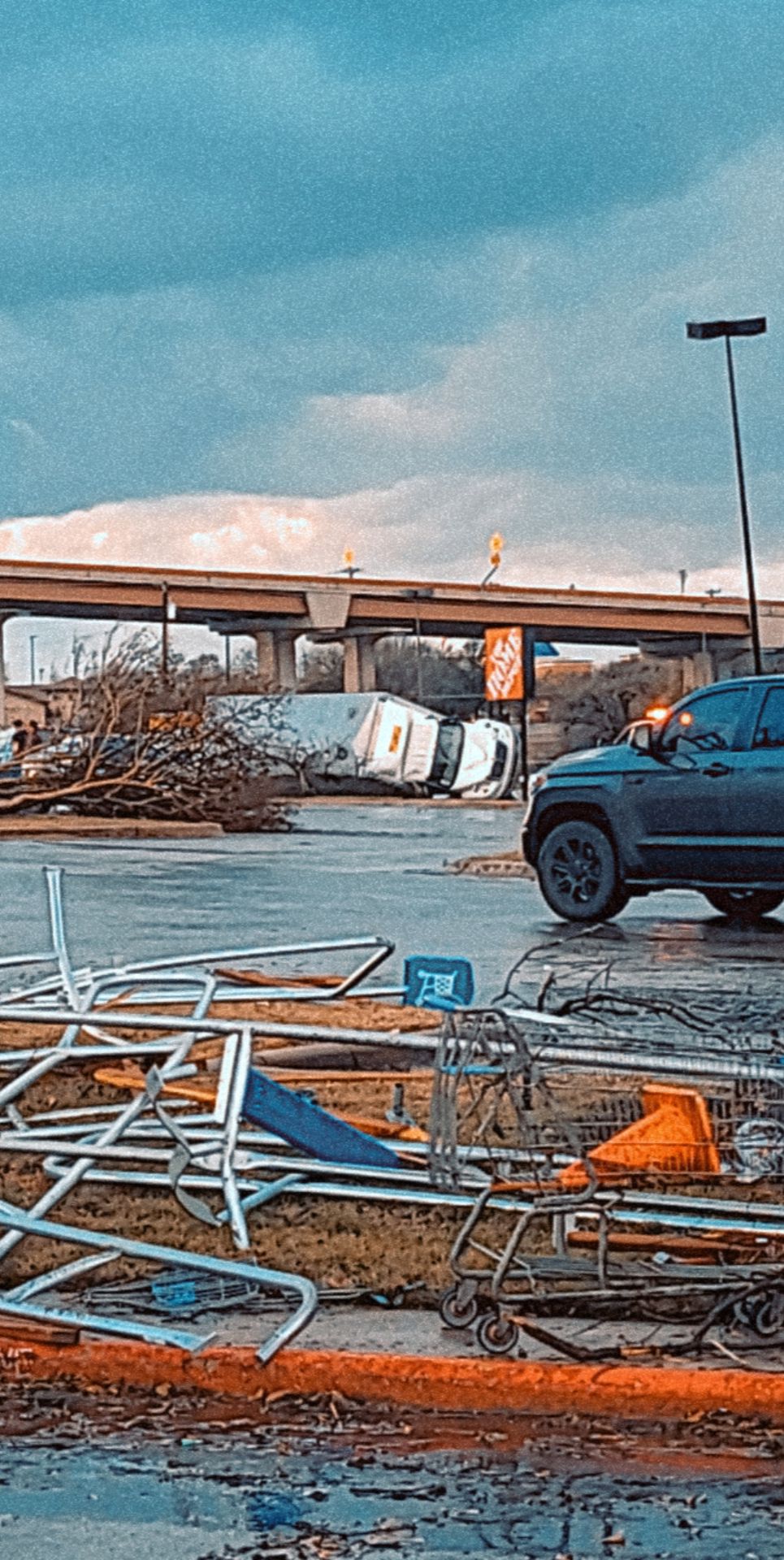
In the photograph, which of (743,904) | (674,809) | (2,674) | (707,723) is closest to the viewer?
(674,809)

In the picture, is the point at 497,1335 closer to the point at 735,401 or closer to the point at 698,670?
the point at 735,401

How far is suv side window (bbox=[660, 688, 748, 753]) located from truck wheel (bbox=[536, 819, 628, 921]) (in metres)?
1.03

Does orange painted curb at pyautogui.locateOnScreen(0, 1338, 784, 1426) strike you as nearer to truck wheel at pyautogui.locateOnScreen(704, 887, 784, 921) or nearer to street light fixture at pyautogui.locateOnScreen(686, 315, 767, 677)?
truck wheel at pyautogui.locateOnScreen(704, 887, 784, 921)

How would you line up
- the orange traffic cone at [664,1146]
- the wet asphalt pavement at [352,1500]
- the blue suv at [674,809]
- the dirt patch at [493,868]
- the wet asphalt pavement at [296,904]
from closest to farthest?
the wet asphalt pavement at [352,1500]
the orange traffic cone at [664,1146]
the wet asphalt pavement at [296,904]
the blue suv at [674,809]
the dirt patch at [493,868]

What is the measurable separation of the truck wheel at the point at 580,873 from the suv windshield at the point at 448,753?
41517 millimetres

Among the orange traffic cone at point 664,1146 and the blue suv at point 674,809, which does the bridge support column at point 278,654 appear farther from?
the orange traffic cone at point 664,1146

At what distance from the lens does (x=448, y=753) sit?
2411 inches

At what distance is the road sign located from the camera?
161 feet

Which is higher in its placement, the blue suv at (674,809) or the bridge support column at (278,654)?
the bridge support column at (278,654)

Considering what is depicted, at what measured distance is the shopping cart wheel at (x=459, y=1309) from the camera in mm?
6086

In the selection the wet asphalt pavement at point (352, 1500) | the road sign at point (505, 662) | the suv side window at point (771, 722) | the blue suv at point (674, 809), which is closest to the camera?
the wet asphalt pavement at point (352, 1500)

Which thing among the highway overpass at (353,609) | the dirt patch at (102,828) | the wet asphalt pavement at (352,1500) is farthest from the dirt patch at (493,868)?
the highway overpass at (353,609)

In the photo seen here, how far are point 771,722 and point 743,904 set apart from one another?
7.16ft

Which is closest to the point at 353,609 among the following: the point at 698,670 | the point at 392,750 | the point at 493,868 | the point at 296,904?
the point at 698,670
